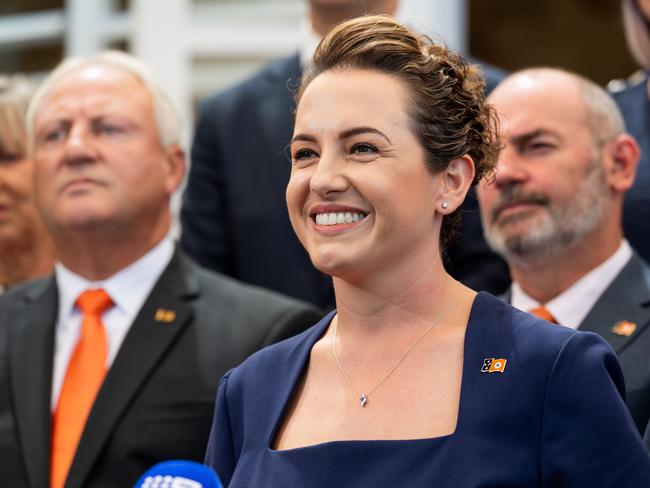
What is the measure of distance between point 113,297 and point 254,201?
551 mm

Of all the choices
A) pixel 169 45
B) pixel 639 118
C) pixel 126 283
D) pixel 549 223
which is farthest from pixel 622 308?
pixel 169 45

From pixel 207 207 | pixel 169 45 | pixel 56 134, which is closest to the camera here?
pixel 56 134

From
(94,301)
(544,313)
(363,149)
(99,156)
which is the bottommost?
(94,301)

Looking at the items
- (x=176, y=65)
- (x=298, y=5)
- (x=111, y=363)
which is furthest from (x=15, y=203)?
(x=298, y=5)

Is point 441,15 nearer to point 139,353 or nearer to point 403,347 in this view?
point 139,353

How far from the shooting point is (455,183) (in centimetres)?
226

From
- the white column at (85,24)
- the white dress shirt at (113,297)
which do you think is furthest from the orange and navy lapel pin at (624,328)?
the white column at (85,24)

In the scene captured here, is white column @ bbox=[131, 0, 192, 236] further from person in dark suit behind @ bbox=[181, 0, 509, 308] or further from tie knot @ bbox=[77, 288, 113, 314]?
tie knot @ bbox=[77, 288, 113, 314]

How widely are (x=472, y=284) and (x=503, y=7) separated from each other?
451 centimetres

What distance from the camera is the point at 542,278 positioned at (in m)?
3.14

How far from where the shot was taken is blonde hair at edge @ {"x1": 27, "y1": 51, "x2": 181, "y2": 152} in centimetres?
355

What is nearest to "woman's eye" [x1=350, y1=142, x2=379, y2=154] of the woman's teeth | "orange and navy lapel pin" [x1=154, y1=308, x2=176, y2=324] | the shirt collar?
the woman's teeth

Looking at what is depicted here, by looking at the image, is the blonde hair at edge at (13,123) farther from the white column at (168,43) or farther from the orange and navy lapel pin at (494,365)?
the orange and navy lapel pin at (494,365)

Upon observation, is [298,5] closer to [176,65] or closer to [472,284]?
[176,65]
